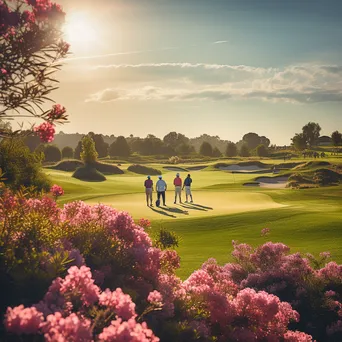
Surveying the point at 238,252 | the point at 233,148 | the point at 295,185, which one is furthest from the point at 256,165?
the point at 238,252

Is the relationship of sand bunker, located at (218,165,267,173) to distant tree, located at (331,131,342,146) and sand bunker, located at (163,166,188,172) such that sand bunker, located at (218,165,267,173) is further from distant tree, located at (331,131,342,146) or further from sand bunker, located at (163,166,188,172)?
distant tree, located at (331,131,342,146)

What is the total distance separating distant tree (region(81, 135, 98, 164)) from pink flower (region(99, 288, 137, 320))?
188ft

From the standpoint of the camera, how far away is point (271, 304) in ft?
19.1

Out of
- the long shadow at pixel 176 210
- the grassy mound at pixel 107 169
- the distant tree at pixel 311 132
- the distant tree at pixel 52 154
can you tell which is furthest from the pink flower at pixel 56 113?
the distant tree at pixel 311 132

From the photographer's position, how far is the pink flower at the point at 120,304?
3.69 m

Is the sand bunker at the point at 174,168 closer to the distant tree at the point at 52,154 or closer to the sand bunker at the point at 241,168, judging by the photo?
the sand bunker at the point at 241,168

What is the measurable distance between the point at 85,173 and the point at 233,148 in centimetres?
8210

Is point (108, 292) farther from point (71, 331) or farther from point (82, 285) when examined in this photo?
point (71, 331)

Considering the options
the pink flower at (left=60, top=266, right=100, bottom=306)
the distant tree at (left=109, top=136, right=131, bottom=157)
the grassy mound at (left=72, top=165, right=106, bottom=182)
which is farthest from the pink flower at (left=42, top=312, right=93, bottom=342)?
the distant tree at (left=109, top=136, right=131, bottom=157)

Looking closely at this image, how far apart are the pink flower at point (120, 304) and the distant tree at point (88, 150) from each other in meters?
57.4

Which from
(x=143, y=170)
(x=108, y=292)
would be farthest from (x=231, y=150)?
(x=108, y=292)

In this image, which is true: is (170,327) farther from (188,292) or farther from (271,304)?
(271,304)

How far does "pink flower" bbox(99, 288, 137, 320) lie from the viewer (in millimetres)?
3691

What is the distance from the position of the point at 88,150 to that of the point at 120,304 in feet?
196
